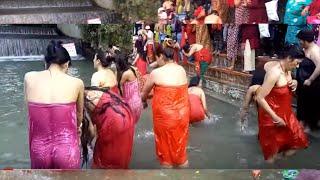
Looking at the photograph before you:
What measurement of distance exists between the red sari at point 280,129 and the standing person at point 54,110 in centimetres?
160

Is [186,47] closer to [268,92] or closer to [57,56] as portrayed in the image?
[268,92]

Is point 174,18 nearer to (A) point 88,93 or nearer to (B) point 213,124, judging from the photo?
(B) point 213,124

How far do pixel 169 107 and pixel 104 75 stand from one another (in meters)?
0.61

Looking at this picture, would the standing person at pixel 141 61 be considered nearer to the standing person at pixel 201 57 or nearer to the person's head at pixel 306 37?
the standing person at pixel 201 57

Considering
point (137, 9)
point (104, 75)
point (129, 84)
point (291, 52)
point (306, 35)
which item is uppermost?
point (137, 9)

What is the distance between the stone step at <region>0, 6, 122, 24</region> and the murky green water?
586 millimetres

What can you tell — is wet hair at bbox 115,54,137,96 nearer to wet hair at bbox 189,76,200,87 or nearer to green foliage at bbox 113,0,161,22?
wet hair at bbox 189,76,200,87

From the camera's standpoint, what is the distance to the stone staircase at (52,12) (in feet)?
15.9

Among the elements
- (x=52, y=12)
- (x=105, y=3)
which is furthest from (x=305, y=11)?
(x=52, y=12)

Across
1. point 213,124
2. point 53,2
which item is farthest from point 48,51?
point 53,2

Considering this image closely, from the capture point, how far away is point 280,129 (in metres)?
3.87

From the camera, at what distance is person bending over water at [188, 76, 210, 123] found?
4215 millimetres

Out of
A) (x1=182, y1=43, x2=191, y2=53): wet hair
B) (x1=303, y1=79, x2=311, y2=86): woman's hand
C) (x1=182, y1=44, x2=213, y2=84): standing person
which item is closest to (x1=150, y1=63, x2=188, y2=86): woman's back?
(x1=182, y1=43, x2=191, y2=53): wet hair

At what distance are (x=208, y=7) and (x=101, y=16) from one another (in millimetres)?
1184
